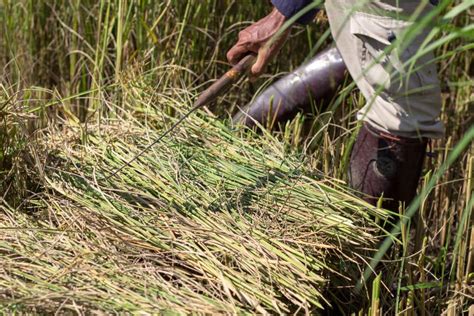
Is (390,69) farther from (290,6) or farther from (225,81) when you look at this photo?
(225,81)

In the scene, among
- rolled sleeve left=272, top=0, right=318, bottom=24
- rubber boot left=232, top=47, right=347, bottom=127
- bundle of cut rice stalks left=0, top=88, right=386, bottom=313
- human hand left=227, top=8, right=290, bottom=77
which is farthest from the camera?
rubber boot left=232, top=47, right=347, bottom=127

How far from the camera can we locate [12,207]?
86.7 inches

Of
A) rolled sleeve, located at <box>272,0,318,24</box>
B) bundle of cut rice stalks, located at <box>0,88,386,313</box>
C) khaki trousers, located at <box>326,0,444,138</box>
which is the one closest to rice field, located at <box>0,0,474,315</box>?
bundle of cut rice stalks, located at <box>0,88,386,313</box>

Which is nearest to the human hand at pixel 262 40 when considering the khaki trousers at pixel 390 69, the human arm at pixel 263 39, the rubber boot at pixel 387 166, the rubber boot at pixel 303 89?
the human arm at pixel 263 39

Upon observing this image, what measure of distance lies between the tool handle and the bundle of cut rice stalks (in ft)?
0.32

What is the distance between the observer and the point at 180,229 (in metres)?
2.05

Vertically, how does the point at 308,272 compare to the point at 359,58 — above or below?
below

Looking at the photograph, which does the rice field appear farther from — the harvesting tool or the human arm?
the human arm

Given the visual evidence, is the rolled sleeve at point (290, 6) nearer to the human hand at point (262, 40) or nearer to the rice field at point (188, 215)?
the human hand at point (262, 40)

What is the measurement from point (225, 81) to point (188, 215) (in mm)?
445

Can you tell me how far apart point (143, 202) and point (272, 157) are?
0.41 m

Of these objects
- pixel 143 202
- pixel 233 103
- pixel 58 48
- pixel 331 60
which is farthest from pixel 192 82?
pixel 143 202

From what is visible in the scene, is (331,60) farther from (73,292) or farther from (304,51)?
(73,292)

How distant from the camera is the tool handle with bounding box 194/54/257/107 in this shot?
2439mm
